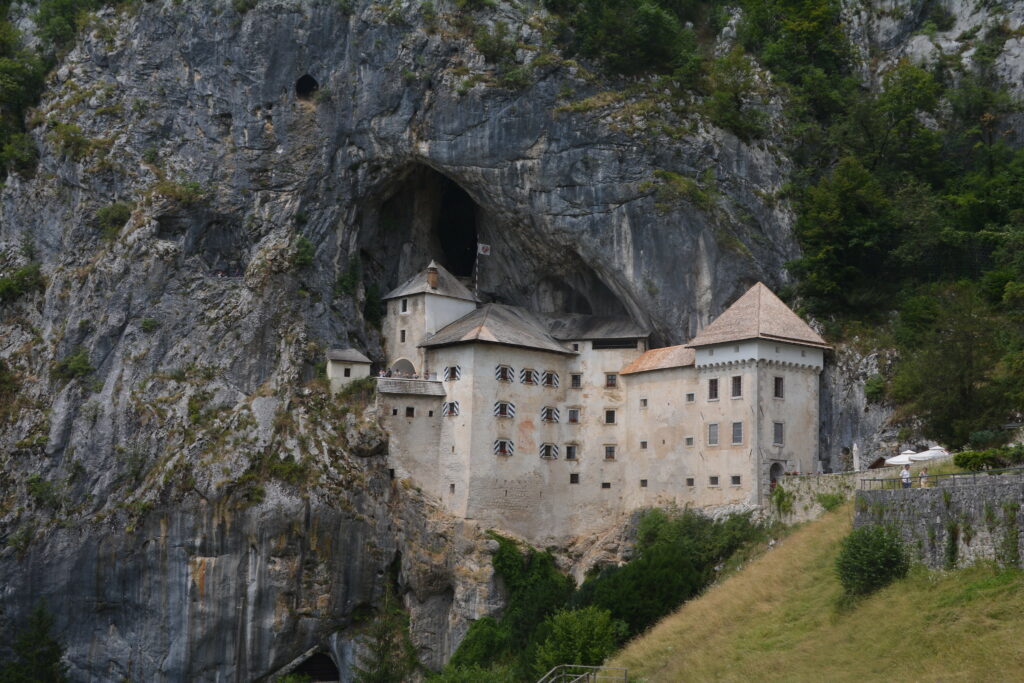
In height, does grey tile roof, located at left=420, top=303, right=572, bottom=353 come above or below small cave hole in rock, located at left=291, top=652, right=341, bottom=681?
above

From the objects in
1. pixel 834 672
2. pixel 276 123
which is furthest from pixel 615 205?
pixel 834 672

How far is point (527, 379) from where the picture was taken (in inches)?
2648

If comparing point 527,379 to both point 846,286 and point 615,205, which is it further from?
point 846,286

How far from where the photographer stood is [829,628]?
1678 inches

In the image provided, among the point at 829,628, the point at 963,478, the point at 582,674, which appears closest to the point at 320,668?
the point at 582,674

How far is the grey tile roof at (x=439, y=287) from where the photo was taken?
229ft

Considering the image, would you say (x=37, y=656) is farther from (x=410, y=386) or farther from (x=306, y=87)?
(x=306, y=87)

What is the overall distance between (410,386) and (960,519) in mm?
32286

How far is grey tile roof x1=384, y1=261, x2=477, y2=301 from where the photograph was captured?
69.8m

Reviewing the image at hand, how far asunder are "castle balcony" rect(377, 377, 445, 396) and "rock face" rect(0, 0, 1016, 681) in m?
1.90

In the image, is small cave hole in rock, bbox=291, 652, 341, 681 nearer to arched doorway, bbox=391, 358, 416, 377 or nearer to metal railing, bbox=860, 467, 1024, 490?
arched doorway, bbox=391, 358, 416, 377

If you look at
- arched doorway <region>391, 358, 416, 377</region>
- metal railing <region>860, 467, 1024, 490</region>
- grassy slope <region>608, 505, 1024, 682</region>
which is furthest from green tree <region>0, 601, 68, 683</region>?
metal railing <region>860, 467, 1024, 490</region>

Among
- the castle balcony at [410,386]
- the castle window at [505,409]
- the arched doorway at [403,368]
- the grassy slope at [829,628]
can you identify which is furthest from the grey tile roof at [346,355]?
Result: the grassy slope at [829,628]

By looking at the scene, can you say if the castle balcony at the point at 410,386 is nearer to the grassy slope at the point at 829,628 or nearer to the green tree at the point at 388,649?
the green tree at the point at 388,649
